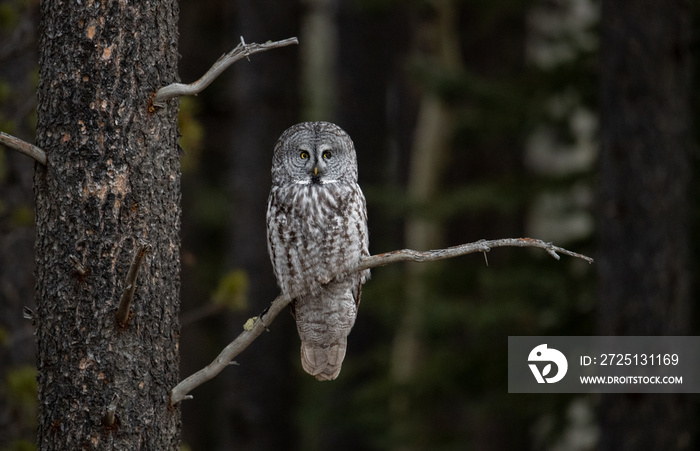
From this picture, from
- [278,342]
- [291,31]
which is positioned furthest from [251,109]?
[278,342]

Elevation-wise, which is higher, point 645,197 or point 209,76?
point 209,76

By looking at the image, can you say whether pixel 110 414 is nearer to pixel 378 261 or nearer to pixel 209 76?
pixel 378 261

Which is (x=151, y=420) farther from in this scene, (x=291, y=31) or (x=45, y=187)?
(x=291, y=31)

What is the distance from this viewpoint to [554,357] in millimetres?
7230

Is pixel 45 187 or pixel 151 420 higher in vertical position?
pixel 45 187

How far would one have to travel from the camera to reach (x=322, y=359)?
456 centimetres

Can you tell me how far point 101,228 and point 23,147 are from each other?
0.39 metres

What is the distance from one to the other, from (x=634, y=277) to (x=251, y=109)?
15.3ft

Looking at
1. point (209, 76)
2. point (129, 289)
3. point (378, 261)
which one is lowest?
point (129, 289)

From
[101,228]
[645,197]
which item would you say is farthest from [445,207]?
[101,228]

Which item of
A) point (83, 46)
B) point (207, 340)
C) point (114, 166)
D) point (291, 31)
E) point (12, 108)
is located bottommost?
point (207, 340)

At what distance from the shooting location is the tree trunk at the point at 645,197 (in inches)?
228

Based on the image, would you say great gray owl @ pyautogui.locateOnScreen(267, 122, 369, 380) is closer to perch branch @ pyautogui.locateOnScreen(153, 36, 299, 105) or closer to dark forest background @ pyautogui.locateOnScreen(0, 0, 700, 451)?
dark forest background @ pyautogui.locateOnScreen(0, 0, 700, 451)

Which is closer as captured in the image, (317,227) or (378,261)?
(378,261)
